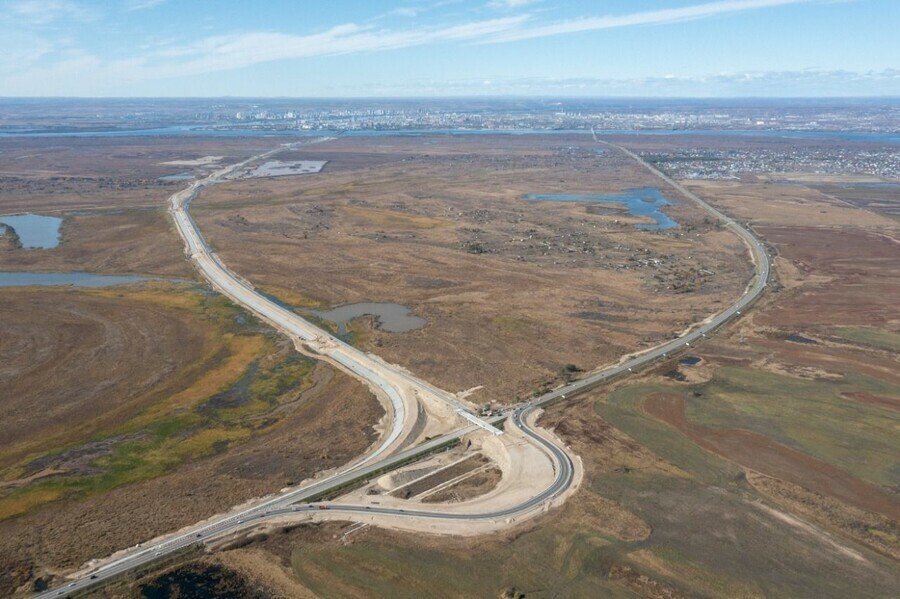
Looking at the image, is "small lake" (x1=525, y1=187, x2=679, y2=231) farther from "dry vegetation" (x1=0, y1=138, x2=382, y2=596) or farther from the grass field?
the grass field

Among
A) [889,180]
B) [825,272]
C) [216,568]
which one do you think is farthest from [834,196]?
[216,568]

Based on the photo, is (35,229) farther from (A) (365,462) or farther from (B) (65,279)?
(A) (365,462)

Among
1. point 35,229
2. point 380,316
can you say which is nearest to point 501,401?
point 380,316

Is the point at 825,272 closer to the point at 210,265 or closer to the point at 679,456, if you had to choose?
the point at 679,456

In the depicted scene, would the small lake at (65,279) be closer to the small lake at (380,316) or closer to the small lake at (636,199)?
the small lake at (380,316)

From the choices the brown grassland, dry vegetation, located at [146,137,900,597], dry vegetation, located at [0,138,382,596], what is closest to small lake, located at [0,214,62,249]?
the brown grassland

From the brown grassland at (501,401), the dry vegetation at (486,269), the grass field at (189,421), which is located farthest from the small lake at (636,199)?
the grass field at (189,421)
